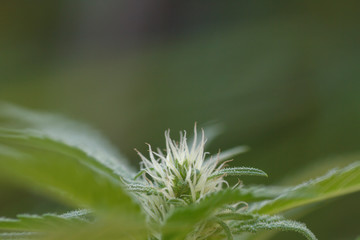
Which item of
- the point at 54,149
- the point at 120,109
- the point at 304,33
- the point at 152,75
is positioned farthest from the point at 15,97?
the point at 54,149

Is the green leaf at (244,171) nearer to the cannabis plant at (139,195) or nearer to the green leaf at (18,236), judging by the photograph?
the cannabis plant at (139,195)

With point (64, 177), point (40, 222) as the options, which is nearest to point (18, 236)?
point (40, 222)

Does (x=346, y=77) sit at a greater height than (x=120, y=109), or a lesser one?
lesser

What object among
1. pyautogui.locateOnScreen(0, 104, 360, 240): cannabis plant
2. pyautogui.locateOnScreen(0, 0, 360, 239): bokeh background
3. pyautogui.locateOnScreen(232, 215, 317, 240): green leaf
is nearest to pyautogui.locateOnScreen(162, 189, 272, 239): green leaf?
pyautogui.locateOnScreen(0, 104, 360, 240): cannabis plant

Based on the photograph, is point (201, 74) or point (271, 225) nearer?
point (271, 225)

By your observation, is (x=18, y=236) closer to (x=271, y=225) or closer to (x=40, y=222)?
(x=40, y=222)

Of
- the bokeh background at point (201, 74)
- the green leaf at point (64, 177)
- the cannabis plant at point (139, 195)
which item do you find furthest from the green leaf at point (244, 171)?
the bokeh background at point (201, 74)

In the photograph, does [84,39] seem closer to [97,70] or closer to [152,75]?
[97,70]
